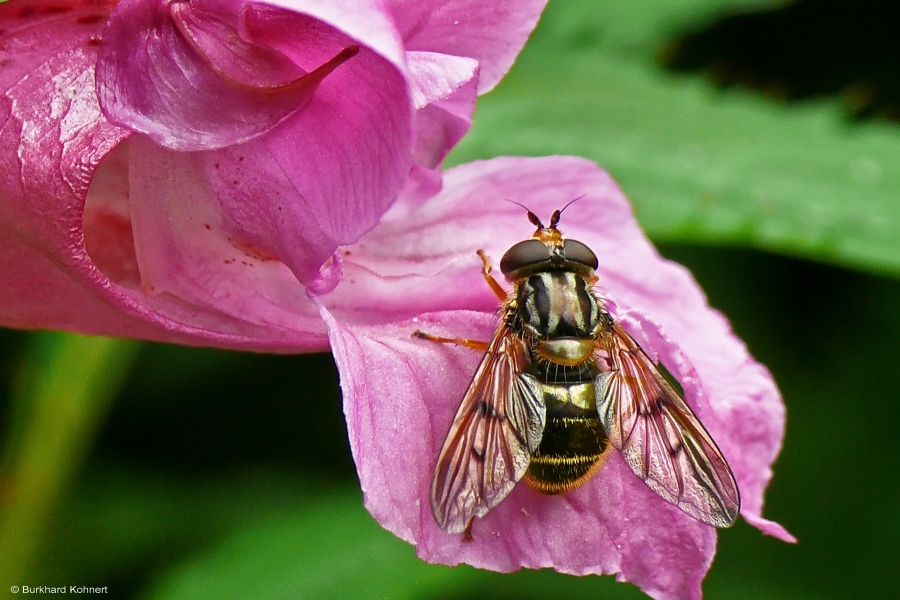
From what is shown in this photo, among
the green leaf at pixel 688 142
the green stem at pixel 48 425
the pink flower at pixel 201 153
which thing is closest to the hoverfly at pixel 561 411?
the pink flower at pixel 201 153

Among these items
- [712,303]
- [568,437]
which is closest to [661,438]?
[568,437]

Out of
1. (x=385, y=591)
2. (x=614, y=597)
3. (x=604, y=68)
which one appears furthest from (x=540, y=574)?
(x=604, y=68)

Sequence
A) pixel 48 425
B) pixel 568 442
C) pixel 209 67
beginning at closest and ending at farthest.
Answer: pixel 209 67, pixel 568 442, pixel 48 425

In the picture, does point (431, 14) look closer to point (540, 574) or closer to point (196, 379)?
point (540, 574)

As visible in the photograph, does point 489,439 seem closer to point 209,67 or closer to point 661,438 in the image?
point 661,438

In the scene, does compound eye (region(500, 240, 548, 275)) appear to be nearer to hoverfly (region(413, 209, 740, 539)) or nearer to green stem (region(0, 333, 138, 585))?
hoverfly (region(413, 209, 740, 539))

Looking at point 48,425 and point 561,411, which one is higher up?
point 561,411
